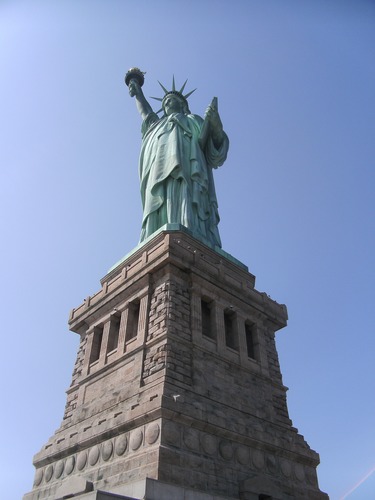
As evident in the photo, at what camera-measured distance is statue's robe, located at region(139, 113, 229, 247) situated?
22781 millimetres

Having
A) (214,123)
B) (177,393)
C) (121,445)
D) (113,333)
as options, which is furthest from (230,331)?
(214,123)

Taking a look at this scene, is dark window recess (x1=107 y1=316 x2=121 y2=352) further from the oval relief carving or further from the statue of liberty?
the statue of liberty

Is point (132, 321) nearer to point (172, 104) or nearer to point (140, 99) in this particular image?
point (172, 104)

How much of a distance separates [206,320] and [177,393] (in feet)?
15.3

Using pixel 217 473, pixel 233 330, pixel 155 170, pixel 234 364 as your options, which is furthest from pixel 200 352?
pixel 155 170

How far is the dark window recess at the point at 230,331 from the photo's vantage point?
18.7m

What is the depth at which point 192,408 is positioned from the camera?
1409 centimetres

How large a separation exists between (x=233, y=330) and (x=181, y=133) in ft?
39.8

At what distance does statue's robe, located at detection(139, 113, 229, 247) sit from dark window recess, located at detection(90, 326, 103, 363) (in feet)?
17.6

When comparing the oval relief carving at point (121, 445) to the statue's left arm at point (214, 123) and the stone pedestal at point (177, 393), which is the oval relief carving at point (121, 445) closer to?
the stone pedestal at point (177, 393)

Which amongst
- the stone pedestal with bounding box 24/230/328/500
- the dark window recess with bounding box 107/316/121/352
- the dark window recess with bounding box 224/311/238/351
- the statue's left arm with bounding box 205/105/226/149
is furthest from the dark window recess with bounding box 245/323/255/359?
the statue's left arm with bounding box 205/105/226/149

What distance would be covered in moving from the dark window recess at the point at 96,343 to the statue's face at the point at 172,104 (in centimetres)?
1534

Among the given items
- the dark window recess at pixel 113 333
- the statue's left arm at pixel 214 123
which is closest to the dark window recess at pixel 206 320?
the dark window recess at pixel 113 333

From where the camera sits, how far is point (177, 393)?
1426cm
